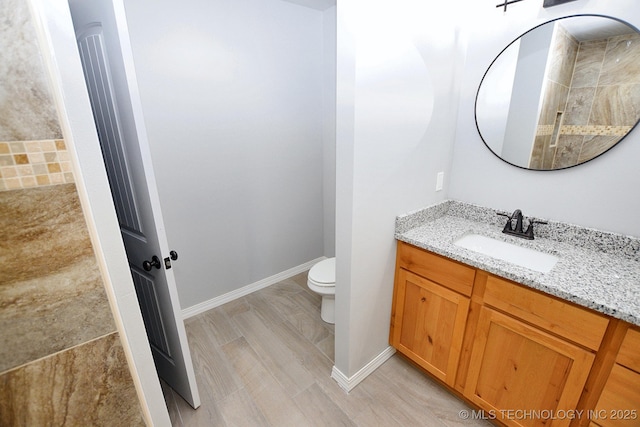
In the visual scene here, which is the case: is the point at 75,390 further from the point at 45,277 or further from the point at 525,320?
the point at 525,320

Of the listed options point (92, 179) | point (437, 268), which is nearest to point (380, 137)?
point (437, 268)

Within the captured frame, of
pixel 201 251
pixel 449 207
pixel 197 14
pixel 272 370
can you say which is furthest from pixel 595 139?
pixel 201 251

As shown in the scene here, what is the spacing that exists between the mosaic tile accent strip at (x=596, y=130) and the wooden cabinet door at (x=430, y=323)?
1000 mm

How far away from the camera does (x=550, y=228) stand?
152 cm

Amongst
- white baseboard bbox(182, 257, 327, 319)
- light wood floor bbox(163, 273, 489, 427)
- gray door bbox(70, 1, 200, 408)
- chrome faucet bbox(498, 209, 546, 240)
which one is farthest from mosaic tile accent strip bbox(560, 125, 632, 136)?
white baseboard bbox(182, 257, 327, 319)

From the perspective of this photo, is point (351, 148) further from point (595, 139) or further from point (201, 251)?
point (201, 251)

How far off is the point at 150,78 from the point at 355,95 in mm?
1396

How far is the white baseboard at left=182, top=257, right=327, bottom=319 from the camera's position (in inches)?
90.2

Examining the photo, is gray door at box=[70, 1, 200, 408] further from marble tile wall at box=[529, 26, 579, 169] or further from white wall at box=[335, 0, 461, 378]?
marble tile wall at box=[529, 26, 579, 169]

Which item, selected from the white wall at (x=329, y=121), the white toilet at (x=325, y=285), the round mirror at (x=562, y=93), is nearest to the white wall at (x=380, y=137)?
the round mirror at (x=562, y=93)

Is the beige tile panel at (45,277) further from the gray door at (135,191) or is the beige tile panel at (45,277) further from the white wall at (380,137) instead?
the white wall at (380,137)

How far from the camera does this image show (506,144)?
63.7 inches

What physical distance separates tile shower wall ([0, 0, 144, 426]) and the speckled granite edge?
4.54ft

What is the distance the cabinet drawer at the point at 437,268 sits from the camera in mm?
1362
